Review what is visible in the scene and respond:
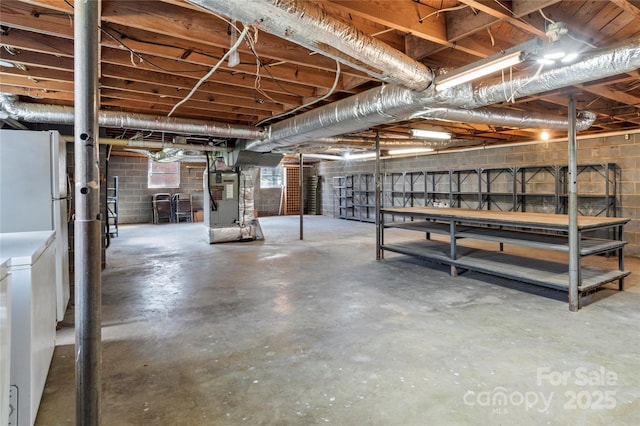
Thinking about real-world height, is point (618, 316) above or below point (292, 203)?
below

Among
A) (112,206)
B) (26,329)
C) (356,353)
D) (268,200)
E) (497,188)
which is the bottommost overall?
(356,353)

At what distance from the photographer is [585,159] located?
605 cm

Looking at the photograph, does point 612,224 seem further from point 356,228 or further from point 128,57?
point 356,228

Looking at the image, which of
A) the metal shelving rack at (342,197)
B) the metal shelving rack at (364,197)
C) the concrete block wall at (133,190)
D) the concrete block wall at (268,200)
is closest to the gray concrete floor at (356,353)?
the metal shelving rack at (364,197)

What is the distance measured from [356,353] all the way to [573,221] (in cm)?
238

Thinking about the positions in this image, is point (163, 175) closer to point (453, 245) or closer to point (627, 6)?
point (453, 245)

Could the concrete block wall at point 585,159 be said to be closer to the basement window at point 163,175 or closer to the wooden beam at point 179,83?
the wooden beam at point 179,83

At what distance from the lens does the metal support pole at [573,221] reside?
3.16m

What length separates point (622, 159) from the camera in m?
5.63

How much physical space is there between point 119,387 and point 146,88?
2.70m

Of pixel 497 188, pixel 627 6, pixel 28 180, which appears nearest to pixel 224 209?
pixel 28 180

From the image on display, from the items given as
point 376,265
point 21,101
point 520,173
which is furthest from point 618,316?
point 21,101

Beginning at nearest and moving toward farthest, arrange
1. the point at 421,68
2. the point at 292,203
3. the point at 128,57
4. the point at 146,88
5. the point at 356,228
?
the point at 421,68 → the point at 128,57 → the point at 146,88 → the point at 356,228 → the point at 292,203

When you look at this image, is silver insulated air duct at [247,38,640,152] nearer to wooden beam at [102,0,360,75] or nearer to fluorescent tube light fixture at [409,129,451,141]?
wooden beam at [102,0,360,75]
